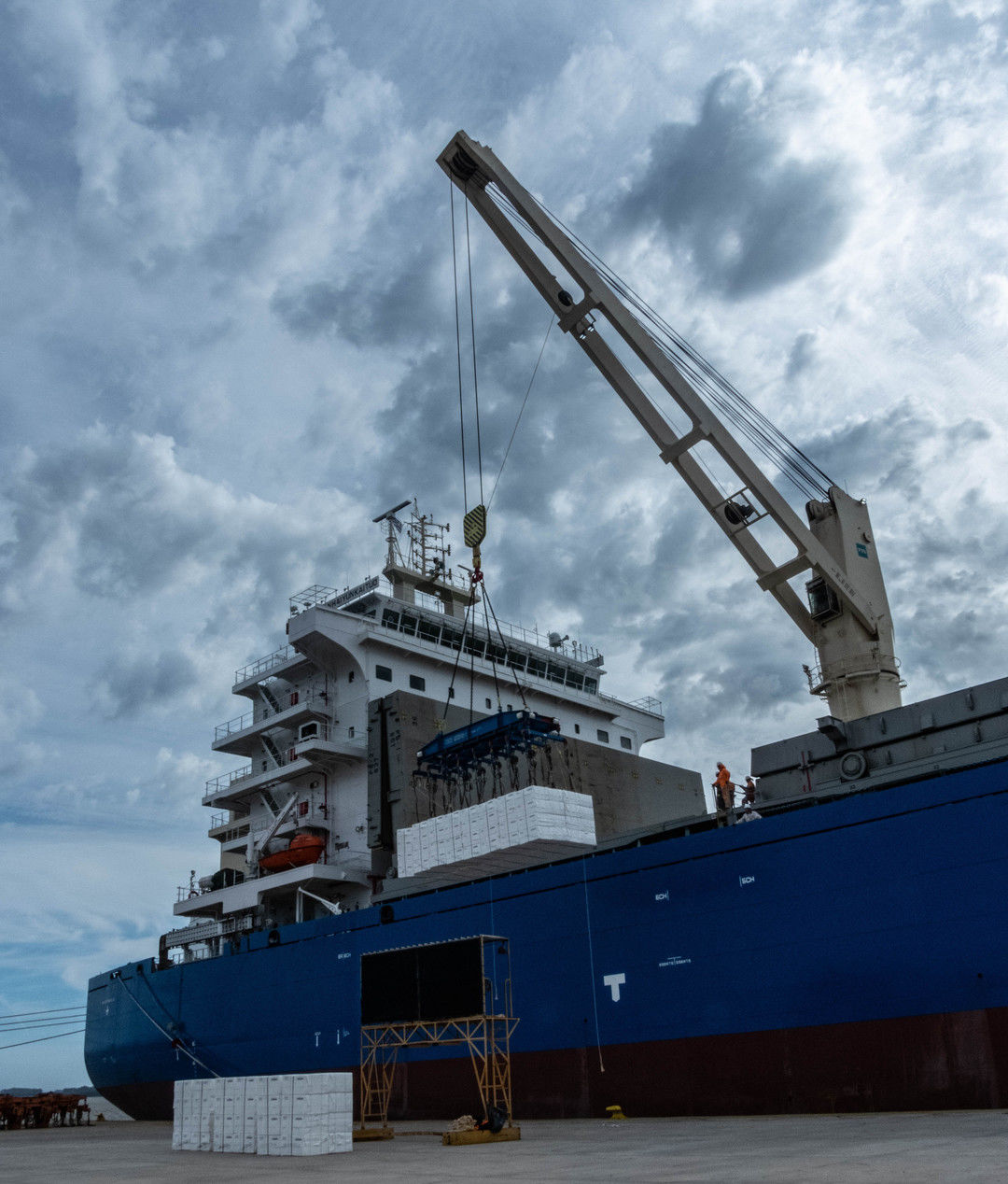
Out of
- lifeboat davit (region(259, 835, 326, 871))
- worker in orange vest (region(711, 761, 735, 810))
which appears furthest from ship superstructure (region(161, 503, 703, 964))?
worker in orange vest (region(711, 761, 735, 810))

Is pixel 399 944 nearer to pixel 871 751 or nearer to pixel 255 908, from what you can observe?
pixel 255 908

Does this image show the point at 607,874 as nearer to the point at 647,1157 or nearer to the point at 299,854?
the point at 647,1157

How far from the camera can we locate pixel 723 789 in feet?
64.1

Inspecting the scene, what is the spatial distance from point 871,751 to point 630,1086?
7.64 m

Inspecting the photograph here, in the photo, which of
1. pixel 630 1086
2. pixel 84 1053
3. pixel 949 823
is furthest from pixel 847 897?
pixel 84 1053

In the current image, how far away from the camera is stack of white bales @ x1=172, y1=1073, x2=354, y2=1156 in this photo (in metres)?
16.1

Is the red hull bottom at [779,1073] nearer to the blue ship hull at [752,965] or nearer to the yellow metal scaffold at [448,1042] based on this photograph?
the blue ship hull at [752,965]

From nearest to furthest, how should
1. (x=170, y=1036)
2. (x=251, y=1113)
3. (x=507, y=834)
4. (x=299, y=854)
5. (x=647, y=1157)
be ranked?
(x=647, y=1157)
(x=251, y=1113)
(x=507, y=834)
(x=299, y=854)
(x=170, y=1036)

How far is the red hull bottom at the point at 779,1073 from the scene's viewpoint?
1441 centimetres

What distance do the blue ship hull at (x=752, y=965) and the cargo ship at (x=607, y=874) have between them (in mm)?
44

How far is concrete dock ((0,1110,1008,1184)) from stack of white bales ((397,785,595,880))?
5269mm

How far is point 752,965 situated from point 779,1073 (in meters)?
1.70

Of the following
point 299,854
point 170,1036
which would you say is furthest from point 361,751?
point 170,1036

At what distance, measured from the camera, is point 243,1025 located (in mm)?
25953
